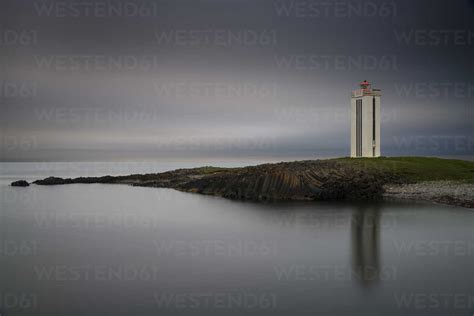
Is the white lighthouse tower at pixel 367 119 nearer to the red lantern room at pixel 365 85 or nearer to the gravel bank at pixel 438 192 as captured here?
the red lantern room at pixel 365 85

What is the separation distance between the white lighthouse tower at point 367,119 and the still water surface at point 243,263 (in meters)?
21.8

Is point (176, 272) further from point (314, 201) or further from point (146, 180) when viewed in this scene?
point (146, 180)

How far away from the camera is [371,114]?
43.2 meters

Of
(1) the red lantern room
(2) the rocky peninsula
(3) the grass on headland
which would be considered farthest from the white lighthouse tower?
(2) the rocky peninsula

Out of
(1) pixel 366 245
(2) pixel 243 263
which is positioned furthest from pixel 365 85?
(2) pixel 243 263

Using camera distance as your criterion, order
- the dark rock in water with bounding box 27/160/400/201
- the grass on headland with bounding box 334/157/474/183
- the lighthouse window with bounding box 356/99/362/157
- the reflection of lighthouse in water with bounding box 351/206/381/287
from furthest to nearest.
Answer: the lighthouse window with bounding box 356/99/362/157 → the grass on headland with bounding box 334/157/474/183 → the dark rock in water with bounding box 27/160/400/201 → the reflection of lighthouse in water with bounding box 351/206/381/287

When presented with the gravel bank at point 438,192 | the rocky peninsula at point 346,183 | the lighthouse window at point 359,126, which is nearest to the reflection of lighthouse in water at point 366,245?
the gravel bank at point 438,192

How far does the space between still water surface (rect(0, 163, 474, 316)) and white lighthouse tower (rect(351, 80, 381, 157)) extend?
21754 millimetres

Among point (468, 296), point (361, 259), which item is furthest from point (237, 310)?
point (361, 259)

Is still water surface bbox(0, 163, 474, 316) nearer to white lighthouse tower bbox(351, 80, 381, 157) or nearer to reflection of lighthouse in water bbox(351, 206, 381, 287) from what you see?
reflection of lighthouse in water bbox(351, 206, 381, 287)

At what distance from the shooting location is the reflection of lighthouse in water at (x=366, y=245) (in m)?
10.3

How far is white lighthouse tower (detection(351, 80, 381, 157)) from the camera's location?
43.1 meters

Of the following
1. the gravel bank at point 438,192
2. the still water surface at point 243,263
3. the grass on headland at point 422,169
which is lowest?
the still water surface at point 243,263

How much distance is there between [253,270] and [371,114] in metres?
35.4
